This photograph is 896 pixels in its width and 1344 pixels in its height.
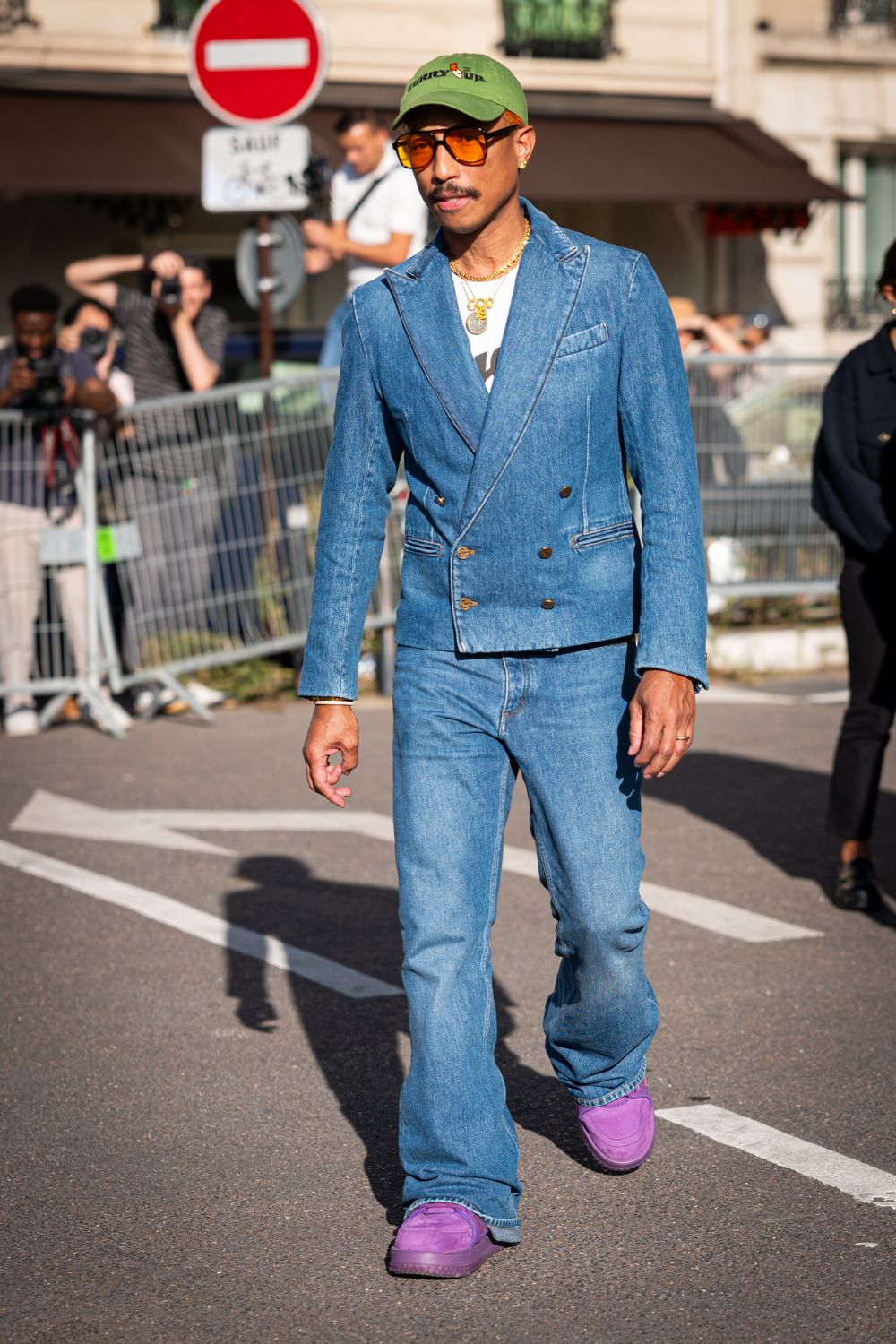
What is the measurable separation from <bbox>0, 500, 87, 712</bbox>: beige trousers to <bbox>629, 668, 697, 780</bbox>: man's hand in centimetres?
642

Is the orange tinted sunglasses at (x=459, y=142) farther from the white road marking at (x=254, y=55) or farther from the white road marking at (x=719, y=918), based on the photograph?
the white road marking at (x=254, y=55)

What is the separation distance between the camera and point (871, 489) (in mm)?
6277

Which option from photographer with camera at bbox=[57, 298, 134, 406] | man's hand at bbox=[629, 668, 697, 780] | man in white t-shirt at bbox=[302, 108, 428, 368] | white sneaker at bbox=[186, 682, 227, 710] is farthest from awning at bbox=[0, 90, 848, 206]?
man's hand at bbox=[629, 668, 697, 780]

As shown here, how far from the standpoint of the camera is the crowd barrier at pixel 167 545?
958 cm

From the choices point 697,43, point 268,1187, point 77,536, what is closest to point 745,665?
point 77,536

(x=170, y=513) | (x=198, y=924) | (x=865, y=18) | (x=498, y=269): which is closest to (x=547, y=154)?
(x=865, y=18)

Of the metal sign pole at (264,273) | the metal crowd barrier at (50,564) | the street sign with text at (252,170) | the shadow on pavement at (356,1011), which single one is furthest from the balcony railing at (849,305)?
the shadow on pavement at (356,1011)

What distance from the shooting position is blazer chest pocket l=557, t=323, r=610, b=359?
3584 millimetres

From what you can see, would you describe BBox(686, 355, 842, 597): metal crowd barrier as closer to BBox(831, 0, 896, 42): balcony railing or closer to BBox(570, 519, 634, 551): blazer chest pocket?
BBox(570, 519, 634, 551): blazer chest pocket

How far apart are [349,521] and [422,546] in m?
0.16

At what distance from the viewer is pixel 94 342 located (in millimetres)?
10719

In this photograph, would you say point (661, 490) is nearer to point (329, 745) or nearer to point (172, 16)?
point (329, 745)

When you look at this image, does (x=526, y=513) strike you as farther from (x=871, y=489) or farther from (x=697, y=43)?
(x=697, y=43)

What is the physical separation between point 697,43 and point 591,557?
1815cm
